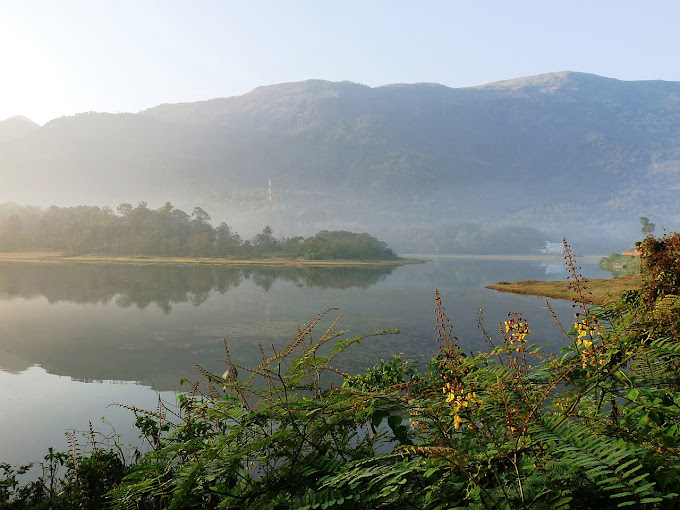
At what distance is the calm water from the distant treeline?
4850 centimetres

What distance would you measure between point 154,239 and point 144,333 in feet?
254

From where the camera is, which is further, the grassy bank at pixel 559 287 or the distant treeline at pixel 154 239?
the distant treeline at pixel 154 239

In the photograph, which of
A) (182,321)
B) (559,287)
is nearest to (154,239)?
(182,321)

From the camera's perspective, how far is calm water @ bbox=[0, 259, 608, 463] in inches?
406

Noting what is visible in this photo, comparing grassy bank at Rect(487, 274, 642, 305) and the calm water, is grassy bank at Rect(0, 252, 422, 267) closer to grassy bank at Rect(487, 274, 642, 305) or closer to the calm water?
the calm water

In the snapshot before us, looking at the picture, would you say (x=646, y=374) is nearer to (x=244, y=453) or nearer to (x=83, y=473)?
(x=244, y=453)

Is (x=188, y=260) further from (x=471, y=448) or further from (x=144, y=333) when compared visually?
(x=471, y=448)

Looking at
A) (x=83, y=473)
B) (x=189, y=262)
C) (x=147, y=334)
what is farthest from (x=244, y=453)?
(x=189, y=262)

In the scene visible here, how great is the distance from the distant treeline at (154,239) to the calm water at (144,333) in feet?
159

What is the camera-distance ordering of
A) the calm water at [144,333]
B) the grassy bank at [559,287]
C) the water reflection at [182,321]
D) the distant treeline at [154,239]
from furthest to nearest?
the distant treeline at [154,239], the grassy bank at [559,287], the water reflection at [182,321], the calm water at [144,333]

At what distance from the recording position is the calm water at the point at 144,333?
10305 mm

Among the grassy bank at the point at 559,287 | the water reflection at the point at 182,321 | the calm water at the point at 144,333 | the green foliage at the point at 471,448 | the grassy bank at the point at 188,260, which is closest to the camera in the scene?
the green foliage at the point at 471,448

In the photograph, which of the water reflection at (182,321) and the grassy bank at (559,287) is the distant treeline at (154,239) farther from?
the grassy bank at (559,287)

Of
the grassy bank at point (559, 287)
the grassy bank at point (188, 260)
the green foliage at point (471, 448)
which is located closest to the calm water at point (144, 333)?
the grassy bank at point (559, 287)
